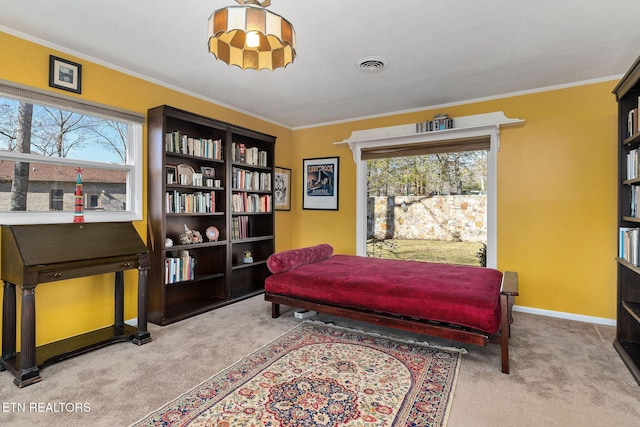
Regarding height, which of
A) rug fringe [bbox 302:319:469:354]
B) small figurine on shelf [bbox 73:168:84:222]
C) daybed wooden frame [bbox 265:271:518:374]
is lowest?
rug fringe [bbox 302:319:469:354]

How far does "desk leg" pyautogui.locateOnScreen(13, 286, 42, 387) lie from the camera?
2125 mm

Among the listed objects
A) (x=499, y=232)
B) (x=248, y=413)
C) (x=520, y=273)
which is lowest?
(x=248, y=413)

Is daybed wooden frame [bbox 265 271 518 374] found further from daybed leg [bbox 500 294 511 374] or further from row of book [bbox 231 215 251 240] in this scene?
row of book [bbox 231 215 251 240]

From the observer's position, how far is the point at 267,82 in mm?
3480

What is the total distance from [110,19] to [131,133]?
117cm

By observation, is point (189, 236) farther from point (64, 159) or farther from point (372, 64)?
point (372, 64)

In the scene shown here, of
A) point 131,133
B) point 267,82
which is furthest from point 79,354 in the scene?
point 267,82

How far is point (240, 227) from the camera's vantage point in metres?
4.32

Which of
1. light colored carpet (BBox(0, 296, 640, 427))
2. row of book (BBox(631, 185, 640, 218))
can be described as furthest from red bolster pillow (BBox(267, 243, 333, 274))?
row of book (BBox(631, 185, 640, 218))

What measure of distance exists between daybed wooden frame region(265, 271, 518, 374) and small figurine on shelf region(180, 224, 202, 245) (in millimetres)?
1421

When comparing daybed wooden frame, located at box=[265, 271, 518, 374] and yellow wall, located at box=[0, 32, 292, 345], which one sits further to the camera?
yellow wall, located at box=[0, 32, 292, 345]

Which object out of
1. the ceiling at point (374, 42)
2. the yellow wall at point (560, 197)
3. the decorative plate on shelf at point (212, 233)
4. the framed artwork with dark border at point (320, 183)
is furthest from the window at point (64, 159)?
the yellow wall at point (560, 197)

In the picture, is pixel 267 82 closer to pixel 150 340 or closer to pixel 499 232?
pixel 150 340

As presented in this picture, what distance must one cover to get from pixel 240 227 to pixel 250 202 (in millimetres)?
356
